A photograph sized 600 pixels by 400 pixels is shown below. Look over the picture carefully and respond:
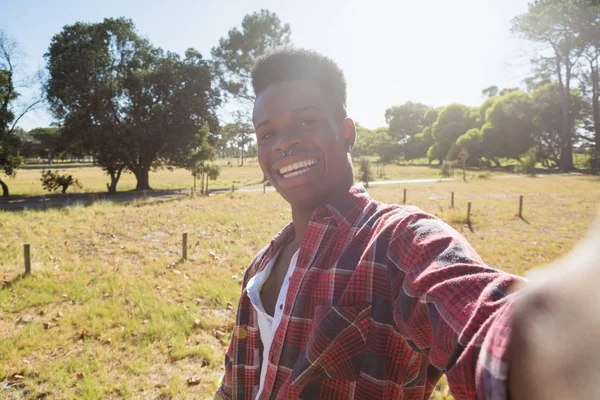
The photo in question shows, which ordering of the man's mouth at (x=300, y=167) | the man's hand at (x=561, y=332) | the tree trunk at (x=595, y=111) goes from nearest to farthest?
the man's hand at (x=561, y=332) → the man's mouth at (x=300, y=167) → the tree trunk at (x=595, y=111)

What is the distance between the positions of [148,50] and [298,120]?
2650 cm

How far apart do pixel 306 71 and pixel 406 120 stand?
84970 mm

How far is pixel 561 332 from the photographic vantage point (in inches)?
21.3

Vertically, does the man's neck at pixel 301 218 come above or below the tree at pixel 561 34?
below

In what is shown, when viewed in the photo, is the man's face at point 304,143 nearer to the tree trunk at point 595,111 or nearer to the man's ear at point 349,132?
the man's ear at point 349,132

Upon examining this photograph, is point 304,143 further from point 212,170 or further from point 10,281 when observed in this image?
point 212,170

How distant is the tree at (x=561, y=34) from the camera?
30.2 meters

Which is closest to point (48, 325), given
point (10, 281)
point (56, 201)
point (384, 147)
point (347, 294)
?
point (10, 281)

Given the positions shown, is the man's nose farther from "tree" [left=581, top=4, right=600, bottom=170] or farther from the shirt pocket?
"tree" [left=581, top=4, right=600, bottom=170]

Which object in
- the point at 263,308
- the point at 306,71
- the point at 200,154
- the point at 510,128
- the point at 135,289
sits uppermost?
the point at 510,128

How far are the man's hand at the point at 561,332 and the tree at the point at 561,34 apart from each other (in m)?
35.5

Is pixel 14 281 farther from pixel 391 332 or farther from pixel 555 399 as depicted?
pixel 555 399

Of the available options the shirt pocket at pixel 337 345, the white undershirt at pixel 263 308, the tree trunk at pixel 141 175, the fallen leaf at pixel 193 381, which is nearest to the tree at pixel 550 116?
the tree trunk at pixel 141 175

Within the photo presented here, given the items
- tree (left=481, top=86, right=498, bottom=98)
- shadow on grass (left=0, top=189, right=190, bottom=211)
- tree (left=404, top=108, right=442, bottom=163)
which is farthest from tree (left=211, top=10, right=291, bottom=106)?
tree (left=481, top=86, right=498, bottom=98)
